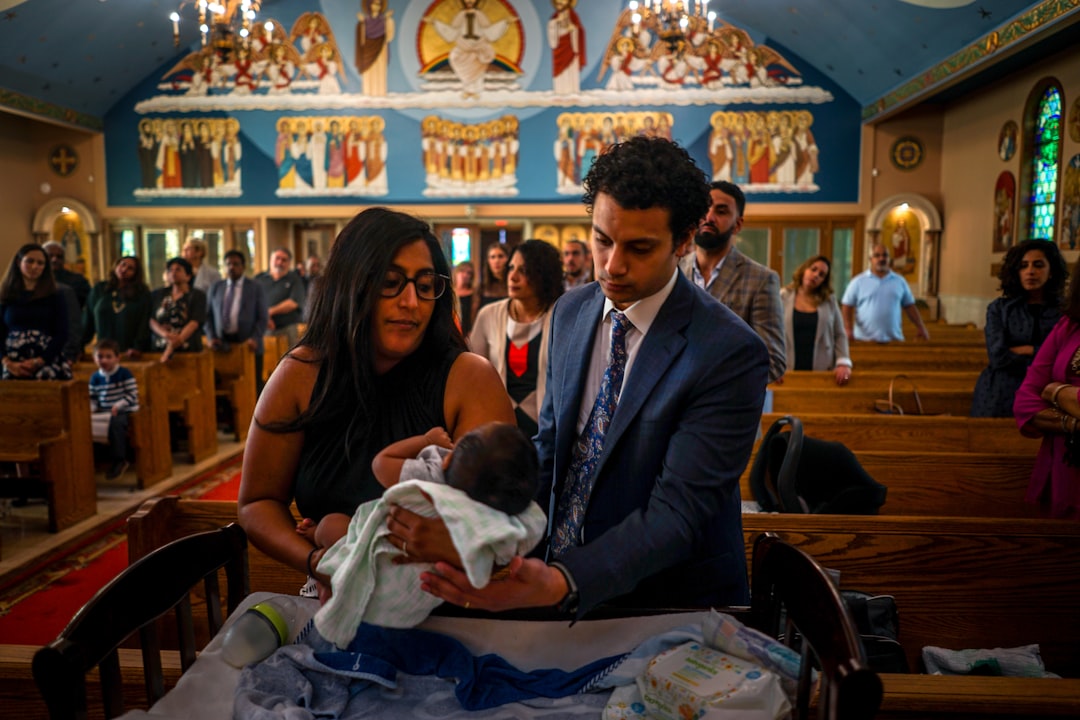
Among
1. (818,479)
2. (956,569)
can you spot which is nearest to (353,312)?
(956,569)

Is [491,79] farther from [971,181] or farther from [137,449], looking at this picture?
[137,449]

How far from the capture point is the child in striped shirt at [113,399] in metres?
5.75

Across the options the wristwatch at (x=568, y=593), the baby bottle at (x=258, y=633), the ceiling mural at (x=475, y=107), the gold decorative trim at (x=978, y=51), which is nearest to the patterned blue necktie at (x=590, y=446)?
the wristwatch at (x=568, y=593)

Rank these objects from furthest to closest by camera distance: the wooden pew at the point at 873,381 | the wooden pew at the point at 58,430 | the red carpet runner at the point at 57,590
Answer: the wooden pew at the point at 873,381
the wooden pew at the point at 58,430
the red carpet runner at the point at 57,590

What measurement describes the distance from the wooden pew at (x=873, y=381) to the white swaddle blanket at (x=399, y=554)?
12.7 feet

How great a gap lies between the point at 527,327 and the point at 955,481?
6.45 ft

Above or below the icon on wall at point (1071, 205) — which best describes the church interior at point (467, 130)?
above

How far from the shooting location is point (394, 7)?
42.8 feet

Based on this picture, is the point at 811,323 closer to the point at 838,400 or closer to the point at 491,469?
the point at 838,400

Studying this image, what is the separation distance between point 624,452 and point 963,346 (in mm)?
7167

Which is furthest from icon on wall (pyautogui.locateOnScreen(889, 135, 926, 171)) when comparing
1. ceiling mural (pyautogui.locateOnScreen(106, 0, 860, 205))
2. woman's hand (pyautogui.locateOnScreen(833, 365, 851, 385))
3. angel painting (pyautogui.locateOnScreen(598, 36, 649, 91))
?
woman's hand (pyautogui.locateOnScreen(833, 365, 851, 385))

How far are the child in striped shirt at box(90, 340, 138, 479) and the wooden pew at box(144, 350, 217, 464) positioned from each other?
0.43 metres

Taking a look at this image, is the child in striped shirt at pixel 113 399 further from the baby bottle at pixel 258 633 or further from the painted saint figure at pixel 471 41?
the painted saint figure at pixel 471 41

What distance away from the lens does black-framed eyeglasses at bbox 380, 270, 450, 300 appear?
5.05 ft
